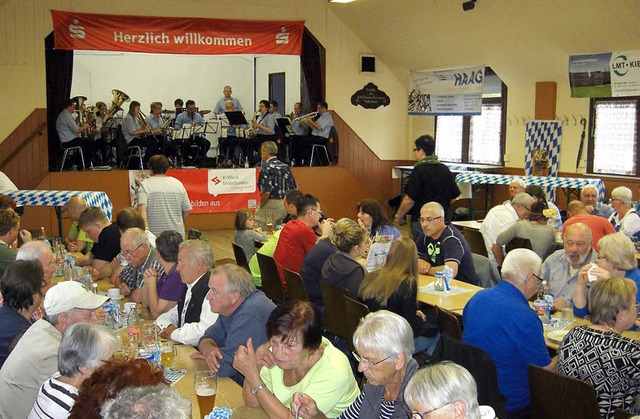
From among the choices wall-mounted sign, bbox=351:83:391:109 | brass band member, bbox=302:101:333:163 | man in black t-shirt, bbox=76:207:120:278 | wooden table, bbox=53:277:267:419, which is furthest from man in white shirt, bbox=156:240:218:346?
wall-mounted sign, bbox=351:83:391:109

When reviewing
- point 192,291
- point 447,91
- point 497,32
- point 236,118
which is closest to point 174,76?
point 236,118

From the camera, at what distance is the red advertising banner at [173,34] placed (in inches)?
478

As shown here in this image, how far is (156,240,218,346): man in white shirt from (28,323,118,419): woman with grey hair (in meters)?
1.33

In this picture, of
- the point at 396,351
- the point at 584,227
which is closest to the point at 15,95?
the point at 584,227

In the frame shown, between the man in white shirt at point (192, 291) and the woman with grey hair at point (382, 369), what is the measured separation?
57.1 inches

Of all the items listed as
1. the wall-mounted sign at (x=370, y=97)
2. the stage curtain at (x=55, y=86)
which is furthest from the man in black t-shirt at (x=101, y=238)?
the wall-mounted sign at (x=370, y=97)

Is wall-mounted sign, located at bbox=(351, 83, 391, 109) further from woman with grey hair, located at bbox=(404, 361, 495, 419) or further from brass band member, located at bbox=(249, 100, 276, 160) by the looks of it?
woman with grey hair, located at bbox=(404, 361, 495, 419)

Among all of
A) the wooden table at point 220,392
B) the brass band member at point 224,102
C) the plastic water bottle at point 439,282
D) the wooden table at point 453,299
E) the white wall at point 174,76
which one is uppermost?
the white wall at point 174,76

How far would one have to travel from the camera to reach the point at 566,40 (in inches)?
452

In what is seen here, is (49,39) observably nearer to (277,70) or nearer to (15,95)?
(15,95)

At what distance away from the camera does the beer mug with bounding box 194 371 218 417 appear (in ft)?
10.3

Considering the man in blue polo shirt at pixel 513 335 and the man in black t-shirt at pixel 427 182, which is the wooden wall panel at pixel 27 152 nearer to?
the man in black t-shirt at pixel 427 182

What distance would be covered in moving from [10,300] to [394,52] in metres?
11.9

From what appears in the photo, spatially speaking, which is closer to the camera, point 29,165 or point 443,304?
point 443,304
